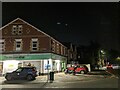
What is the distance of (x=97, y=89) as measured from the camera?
2084cm

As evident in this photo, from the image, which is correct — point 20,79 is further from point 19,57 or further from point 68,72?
point 68,72

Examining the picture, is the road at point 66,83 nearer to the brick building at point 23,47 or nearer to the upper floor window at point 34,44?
the brick building at point 23,47

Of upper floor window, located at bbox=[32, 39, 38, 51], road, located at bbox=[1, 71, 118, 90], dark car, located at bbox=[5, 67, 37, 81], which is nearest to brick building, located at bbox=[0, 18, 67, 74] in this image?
upper floor window, located at bbox=[32, 39, 38, 51]

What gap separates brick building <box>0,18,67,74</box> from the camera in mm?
49531

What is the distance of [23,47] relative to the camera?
50.2 meters

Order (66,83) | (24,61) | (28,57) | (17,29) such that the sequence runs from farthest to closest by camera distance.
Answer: (17,29) → (24,61) → (28,57) → (66,83)

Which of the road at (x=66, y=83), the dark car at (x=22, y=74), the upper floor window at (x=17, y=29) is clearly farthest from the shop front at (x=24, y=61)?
the road at (x=66, y=83)

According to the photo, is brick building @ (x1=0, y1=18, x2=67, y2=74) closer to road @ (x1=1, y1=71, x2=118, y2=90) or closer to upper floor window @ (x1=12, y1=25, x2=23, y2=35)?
upper floor window @ (x1=12, y1=25, x2=23, y2=35)

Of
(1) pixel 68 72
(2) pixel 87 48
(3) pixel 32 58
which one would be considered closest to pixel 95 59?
(2) pixel 87 48

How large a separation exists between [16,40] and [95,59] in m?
49.0

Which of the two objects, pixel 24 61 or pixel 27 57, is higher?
pixel 27 57

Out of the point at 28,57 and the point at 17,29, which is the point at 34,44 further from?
the point at 17,29

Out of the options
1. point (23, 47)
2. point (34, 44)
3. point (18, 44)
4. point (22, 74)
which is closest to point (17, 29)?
point (18, 44)

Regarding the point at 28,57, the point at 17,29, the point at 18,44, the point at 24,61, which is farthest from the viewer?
the point at 17,29
